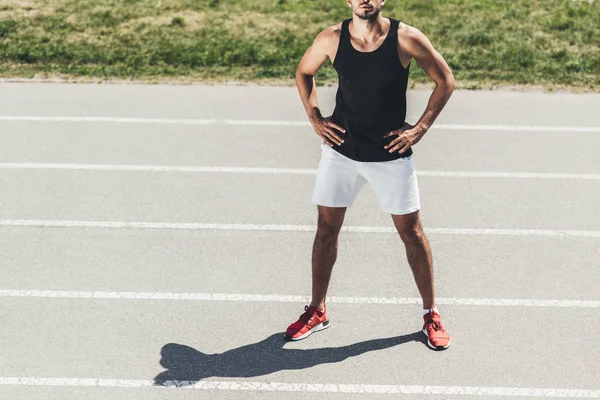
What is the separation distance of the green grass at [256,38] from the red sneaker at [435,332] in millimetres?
5779

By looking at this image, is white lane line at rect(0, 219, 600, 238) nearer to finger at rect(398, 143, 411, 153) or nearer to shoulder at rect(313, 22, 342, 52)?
finger at rect(398, 143, 411, 153)

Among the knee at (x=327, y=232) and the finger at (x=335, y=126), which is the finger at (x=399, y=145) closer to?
the finger at (x=335, y=126)

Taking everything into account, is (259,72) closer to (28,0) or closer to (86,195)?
(86,195)

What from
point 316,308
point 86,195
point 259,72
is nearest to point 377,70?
point 316,308

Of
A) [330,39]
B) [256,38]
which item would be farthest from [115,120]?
[330,39]

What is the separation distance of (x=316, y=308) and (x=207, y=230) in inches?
68.0

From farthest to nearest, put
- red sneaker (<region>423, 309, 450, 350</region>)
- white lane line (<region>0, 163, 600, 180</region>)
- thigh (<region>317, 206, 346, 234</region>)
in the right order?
1. white lane line (<region>0, 163, 600, 180</region>)
2. red sneaker (<region>423, 309, 450, 350</region>)
3. thigh (<region>317, 206, 346, 234</region>)

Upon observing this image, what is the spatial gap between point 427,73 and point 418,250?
1104mm

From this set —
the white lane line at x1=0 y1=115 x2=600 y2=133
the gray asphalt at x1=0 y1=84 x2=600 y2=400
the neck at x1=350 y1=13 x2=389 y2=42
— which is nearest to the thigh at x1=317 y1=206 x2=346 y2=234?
the gray asphalt at x1=0 y1=84 x2=600 y2=400

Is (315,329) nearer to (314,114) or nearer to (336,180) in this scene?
(336,180)

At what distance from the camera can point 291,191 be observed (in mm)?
7973

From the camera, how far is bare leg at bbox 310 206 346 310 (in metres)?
5.36

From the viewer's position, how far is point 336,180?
17.2ft

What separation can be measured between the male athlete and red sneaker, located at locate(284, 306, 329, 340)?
320 mm
